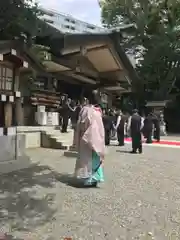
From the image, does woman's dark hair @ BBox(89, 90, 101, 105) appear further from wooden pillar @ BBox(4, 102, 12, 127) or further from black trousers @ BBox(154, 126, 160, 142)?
black trousers @ BBox(154, 126, 160, 142)

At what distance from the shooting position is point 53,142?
13.5 metres

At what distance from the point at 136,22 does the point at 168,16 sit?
2.49 meters

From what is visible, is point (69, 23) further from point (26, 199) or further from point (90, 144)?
point (26, 199)

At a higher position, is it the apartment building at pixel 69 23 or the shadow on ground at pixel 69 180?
the apartment building at pixel 69 23

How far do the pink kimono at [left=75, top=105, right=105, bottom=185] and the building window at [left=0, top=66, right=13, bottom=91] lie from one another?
2.48 metres

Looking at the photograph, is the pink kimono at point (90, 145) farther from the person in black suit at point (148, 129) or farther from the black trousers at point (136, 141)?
the person in black suit at point (148, 129)

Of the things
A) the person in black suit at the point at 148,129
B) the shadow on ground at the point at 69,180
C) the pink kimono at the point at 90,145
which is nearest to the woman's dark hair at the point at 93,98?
the pink kimono at the point at 90,145

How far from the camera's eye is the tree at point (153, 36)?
2573 centimetres

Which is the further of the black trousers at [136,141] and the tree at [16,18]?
the black trousers at [136,141]

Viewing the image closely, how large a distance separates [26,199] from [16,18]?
3284 mm

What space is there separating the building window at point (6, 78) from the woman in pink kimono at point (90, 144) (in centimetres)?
248

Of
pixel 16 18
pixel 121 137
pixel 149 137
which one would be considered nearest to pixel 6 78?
pixel 16 18

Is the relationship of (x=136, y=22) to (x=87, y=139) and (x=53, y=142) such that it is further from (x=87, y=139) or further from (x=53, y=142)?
(x=87, y=139)

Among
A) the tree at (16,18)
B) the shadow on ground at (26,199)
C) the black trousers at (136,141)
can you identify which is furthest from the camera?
the black trousers at (136,141)
